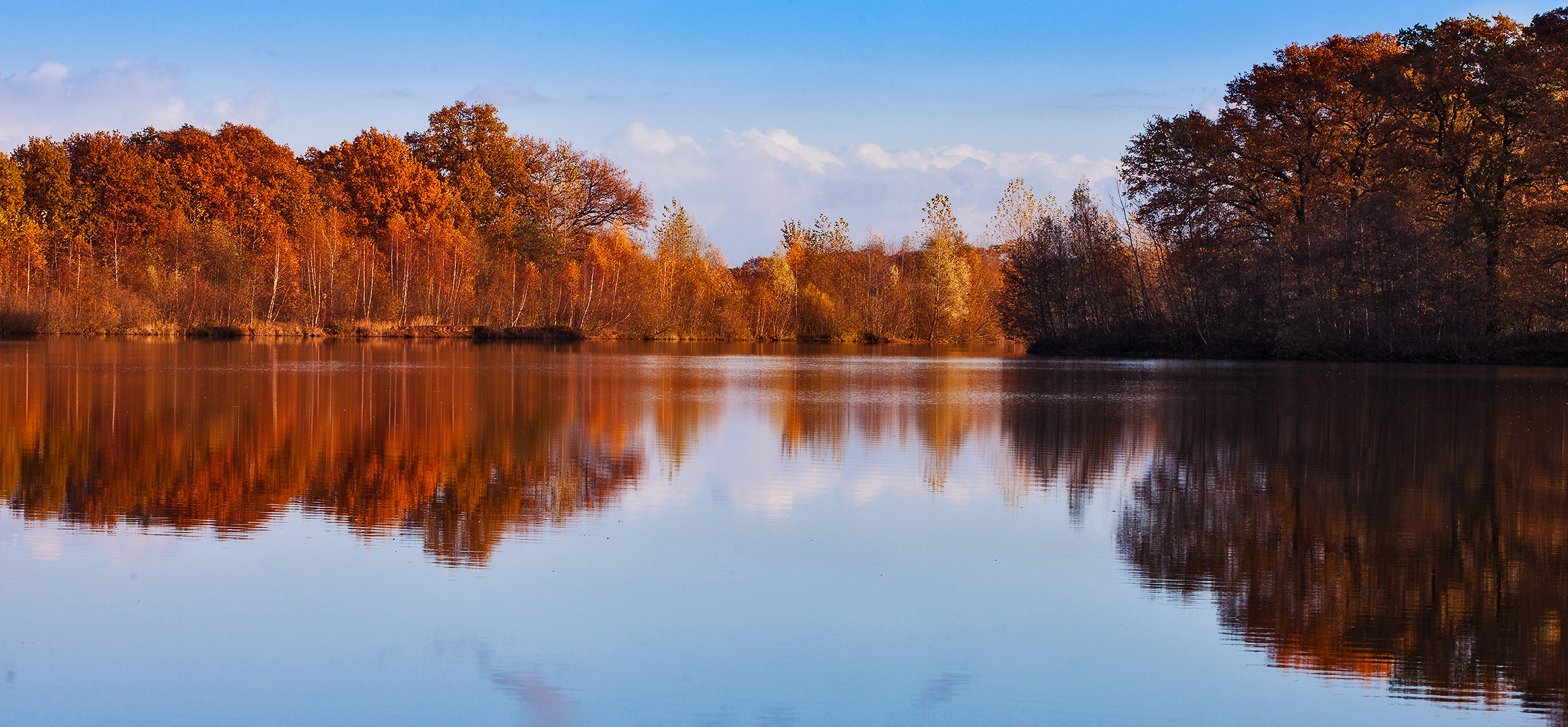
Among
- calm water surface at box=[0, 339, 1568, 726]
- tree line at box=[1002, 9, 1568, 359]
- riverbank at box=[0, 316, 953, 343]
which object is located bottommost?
calm water surface at box=[0, 339, 1568, 726]

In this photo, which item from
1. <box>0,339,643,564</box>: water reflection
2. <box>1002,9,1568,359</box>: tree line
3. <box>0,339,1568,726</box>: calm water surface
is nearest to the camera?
<box>0,339,1568,726</box>: calm water surface

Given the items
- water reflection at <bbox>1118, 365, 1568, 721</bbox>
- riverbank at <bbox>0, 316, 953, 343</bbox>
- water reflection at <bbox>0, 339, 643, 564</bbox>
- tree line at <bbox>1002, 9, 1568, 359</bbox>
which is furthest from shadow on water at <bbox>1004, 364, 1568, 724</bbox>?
riverbank at <bbox>0, 316, 953, 343</bbox>

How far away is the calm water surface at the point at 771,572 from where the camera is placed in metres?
4.57

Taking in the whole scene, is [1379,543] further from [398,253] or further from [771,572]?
[398,253]

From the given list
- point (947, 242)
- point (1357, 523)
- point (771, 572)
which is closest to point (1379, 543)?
point (1357, 523)

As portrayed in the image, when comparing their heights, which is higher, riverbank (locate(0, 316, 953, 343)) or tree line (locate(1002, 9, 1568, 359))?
tree line (locate(1002, 9, 1568, 359))

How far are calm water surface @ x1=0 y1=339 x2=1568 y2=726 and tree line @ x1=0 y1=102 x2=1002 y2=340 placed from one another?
4394 cm

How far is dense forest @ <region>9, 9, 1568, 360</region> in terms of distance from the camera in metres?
35.1

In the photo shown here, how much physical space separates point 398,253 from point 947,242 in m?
30.3

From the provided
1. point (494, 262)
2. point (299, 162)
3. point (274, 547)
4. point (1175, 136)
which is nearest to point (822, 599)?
point (274, 547)

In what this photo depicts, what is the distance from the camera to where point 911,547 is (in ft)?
24.1

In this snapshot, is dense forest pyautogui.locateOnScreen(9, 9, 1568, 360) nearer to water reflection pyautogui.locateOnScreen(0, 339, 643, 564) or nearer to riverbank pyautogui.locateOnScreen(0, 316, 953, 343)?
riverbank pyautogui.locateOnScreen(0, 316, 953, 343)

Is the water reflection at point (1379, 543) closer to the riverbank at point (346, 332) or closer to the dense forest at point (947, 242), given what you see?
the dense forest at point (947, 242)

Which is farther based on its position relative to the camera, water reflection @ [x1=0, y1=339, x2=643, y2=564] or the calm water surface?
water reflection @ [x1=0, y1=339, x2=643, y2=564]
